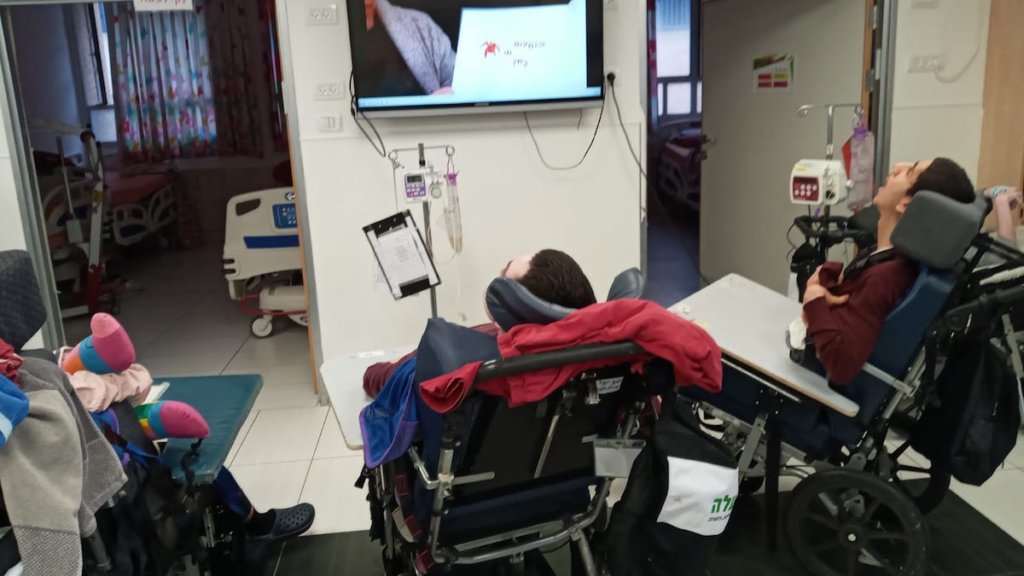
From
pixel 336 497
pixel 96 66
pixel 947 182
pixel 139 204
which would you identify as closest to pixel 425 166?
pixel 336 497

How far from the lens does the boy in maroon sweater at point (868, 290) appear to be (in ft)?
6.57

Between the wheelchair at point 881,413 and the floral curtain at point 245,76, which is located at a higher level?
the floral curtain at point 245,76

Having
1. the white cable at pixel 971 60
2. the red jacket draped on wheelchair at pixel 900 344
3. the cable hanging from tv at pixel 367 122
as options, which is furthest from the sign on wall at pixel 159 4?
the white cable at pixel 971 60

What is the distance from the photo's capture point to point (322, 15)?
10.7 feet

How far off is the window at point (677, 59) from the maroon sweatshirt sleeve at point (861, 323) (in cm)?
639

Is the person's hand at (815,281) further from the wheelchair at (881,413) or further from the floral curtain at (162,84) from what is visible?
the floral curtain at (162,84)

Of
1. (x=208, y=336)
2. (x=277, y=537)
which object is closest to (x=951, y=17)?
(x=277, y=537)

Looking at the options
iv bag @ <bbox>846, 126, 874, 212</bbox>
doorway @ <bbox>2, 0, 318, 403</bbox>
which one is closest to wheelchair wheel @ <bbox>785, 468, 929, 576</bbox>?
iv bag @ <bbox>846, 126, 874, 212</bbox>

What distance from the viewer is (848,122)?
3.78 meters

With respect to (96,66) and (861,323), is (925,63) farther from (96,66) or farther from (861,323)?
(96,66)

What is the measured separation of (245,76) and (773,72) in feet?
15.4

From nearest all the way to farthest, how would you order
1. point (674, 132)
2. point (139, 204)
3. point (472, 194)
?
1. point (472, 194)
2. point (139, 204)
3. point (674, 132)

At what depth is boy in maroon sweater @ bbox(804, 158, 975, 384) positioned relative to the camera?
200 centimetres

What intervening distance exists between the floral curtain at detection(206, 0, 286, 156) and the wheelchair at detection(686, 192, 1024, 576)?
5811 mm
